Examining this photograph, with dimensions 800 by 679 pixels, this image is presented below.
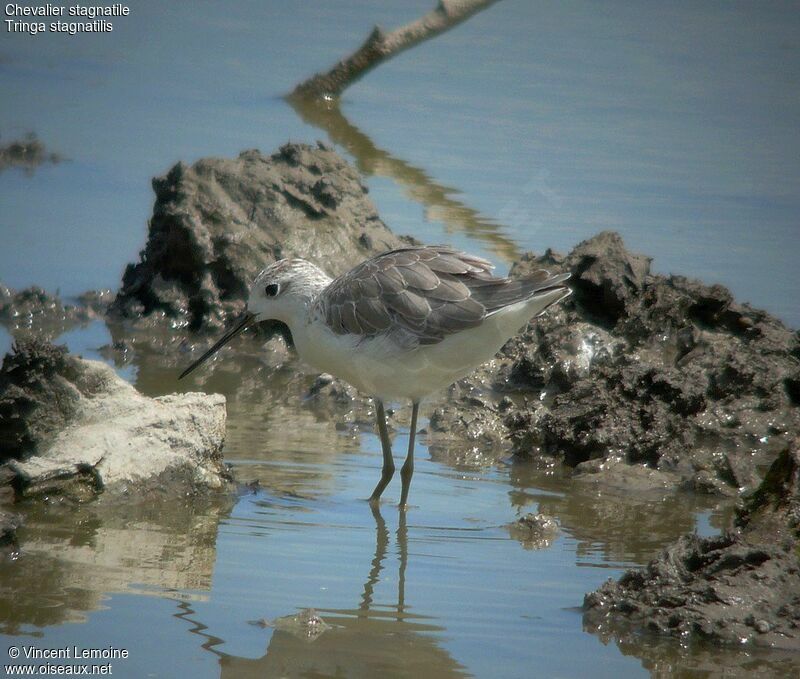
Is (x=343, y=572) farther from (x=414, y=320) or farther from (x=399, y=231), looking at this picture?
(x=399, y=231)

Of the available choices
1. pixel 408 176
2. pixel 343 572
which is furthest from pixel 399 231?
pixel 343 572

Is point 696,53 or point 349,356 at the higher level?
point 696,53

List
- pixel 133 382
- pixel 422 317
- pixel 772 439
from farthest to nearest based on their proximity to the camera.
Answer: pixel 133 382 → pixel 772 439 → pixel 422 317

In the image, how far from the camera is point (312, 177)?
38.7 feet

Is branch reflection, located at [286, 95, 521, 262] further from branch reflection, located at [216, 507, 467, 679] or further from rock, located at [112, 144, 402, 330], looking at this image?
branch reflection, located at [216, 507, 467, 679]

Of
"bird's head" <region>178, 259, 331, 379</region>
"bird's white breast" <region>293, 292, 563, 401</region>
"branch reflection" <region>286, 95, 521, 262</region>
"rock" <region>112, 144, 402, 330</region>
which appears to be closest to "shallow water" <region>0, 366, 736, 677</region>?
"bird's white breast" <region>293, 292, 563, 401</region>

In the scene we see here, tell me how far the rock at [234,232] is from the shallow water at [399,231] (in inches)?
28.2

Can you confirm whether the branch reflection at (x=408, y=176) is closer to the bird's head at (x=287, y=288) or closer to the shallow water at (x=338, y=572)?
the bird's head at (x=287, y=288)

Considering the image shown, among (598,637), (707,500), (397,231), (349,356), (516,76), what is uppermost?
(516,76)

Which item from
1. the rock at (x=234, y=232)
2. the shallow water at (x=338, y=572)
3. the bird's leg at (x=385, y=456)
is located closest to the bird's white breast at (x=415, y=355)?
the bird's leg at (x=385, y=456)

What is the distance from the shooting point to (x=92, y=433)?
7133 mm

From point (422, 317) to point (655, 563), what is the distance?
238 cm

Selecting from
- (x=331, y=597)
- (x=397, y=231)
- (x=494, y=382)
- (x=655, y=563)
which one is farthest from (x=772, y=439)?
(x=397, y=231)

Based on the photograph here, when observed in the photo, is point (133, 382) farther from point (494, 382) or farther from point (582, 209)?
point (582, 209)
